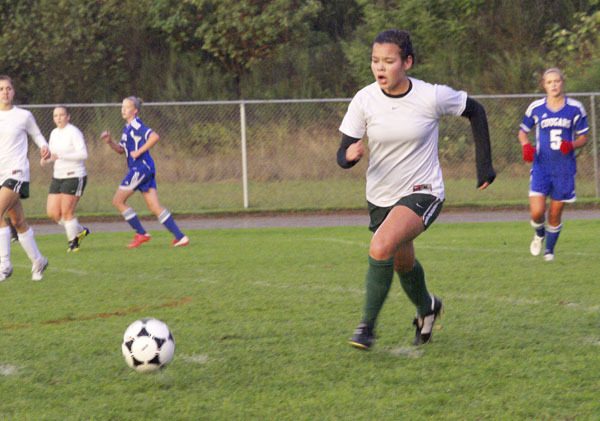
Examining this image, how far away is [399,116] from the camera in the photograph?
20.6 feet

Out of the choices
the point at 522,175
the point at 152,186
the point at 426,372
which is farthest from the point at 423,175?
the point at 522,175

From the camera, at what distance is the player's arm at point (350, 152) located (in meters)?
5.94

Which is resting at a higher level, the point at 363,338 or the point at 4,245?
the point at 363,338

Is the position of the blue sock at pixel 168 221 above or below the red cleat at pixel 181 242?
above

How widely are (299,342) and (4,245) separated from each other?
450 cm

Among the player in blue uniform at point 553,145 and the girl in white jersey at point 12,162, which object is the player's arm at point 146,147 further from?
the player in blue uniform at point 553,145

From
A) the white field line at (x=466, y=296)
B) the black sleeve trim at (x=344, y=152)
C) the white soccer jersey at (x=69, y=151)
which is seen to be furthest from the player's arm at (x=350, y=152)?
the white soccer jersey at (x=69, y=151)

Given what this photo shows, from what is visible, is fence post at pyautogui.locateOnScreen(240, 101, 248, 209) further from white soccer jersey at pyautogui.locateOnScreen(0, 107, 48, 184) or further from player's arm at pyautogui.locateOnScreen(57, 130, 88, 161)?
white soccer jersey at pyautogui.locateOnScreen(0, 107, 48, 184)

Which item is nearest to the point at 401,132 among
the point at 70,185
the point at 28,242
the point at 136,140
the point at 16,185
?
the point at 16,185

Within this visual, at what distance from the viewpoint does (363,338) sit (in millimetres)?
6129

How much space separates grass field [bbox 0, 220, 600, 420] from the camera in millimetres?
5082

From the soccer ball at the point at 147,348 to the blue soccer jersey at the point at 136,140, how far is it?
8001mm

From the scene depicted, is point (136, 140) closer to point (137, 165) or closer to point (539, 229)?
point (137, 165)

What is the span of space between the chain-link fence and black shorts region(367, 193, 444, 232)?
1334 centimetres
